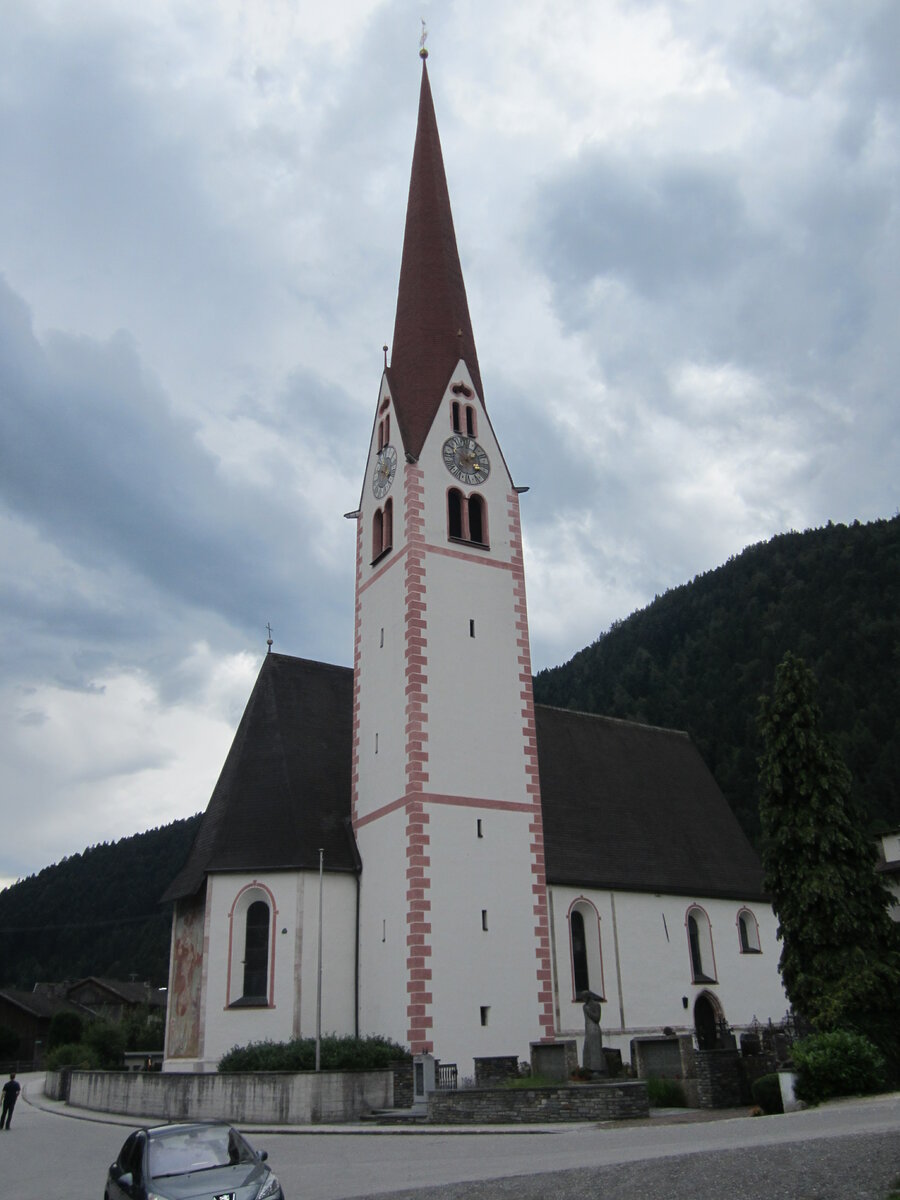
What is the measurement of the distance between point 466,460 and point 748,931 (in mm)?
18301

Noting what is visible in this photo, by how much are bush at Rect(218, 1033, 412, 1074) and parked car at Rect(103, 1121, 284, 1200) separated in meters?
13.4

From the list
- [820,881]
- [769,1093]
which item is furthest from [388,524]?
[769,1093]

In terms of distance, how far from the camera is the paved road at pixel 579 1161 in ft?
33.0

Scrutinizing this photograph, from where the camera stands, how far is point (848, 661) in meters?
86.3

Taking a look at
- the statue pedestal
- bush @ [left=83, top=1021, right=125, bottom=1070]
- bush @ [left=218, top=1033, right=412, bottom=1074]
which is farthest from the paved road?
bush @ [left=83, top=1021, right=125, bottom=1070]

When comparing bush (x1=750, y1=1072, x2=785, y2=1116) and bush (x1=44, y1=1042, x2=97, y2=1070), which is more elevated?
bush (x1=44, y1=1042, x2=97, y2=1070)

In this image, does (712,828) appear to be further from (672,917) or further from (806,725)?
(806,725)

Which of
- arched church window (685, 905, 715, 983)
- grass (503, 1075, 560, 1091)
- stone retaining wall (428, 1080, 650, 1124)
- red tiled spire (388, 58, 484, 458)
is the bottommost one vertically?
stone retaining wall (428, 1080, 650, 1124)

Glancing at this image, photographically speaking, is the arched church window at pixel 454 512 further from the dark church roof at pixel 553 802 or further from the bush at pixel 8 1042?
the bush at pixel 8 1042

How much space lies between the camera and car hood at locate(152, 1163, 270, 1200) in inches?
387

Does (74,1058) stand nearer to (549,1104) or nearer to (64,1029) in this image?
(64,1029)

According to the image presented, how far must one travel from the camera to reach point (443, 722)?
28.5m

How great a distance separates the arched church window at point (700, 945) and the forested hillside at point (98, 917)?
8608 centimetres

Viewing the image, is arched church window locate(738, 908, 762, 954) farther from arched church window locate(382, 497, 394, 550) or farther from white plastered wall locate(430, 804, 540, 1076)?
arched church window locate(382, 497, 394, 550)
